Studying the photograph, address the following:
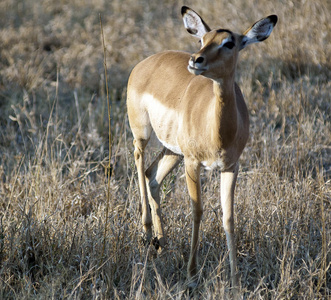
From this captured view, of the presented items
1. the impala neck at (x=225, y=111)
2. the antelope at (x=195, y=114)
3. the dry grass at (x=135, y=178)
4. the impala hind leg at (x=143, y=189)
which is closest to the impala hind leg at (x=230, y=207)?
the antelope at (x=195, y=114)

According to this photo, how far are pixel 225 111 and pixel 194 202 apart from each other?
830mm

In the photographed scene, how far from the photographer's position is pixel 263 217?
14.0 feet

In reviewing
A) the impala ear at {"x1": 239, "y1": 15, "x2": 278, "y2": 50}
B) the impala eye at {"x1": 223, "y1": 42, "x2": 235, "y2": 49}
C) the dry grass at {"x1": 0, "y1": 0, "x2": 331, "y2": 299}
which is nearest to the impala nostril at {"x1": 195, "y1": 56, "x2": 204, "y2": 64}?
the impala eye at {"x1": 223, "y1": 42, "x2": 235, "y2": 49}

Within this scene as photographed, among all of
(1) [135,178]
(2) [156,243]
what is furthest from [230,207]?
(1) [135,178]

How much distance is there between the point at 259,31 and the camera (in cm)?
354

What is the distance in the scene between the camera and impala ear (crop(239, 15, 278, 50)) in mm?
3504

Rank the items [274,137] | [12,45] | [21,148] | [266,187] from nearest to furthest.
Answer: [266,187] < [274,137] < [21,148] < [12,45]

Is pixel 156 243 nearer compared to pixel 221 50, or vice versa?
pixel 221 50

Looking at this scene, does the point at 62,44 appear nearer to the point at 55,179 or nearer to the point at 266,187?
the point at 55,179

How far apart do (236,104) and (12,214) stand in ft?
7.76

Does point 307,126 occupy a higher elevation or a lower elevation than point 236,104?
lower

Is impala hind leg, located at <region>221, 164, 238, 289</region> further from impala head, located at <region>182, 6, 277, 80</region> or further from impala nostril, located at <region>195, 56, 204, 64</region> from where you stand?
impala nostril, located at <region>195, 56, 204, 64</region>

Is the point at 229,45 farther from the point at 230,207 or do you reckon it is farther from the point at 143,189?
the point at 143,189

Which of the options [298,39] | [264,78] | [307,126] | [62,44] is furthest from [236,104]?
[62,44]
